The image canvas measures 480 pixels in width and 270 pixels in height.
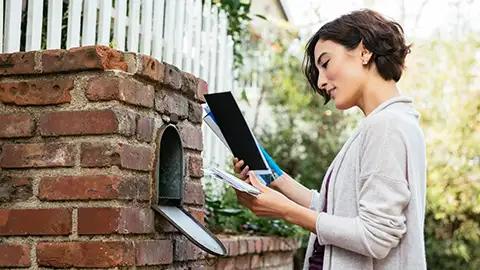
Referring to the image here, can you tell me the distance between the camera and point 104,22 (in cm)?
396

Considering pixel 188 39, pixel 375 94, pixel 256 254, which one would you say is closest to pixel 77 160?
pixel 375 94

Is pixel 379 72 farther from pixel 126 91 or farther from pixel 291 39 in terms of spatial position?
pixel 291 39

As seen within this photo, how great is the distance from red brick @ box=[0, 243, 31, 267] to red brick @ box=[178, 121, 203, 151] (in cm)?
69

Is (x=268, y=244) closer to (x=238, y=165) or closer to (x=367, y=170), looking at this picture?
(x=238, y=165)

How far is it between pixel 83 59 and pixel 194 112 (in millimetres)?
645

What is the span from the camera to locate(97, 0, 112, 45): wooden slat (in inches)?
156

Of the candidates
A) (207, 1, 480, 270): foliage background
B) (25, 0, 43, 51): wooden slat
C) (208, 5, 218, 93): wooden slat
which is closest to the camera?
(25, 0, 43, 51): wooden slat

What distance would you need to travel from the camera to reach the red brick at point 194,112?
9.90ft

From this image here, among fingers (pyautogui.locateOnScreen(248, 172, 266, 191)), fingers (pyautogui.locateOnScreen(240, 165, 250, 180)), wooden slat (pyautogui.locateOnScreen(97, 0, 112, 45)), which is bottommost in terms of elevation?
fingers (pyautogui.locateOnScreen(248, 172, 266, 191))

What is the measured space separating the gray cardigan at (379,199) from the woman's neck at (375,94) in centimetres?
6

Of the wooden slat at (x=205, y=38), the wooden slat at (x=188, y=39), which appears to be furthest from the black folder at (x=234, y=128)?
the wooden slat at (x=205, y=38)

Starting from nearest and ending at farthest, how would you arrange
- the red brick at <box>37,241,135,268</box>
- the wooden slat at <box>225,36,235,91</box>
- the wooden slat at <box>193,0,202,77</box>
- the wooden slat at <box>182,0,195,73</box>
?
the red brick at <box>37,241,135,268</box> → the wooden slat at <box>182,0,195,73</box> → the wooden slat at <box>193,0,202,77</box> → the wooden slat at <box>225,36,235,91</box>

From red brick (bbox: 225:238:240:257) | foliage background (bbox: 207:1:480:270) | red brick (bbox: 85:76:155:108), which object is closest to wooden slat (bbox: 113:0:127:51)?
red brick (bbox: 225:238:240:257)

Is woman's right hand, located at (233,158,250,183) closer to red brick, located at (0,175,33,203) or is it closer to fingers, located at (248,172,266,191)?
fingers, located at (248,172,266,191)
